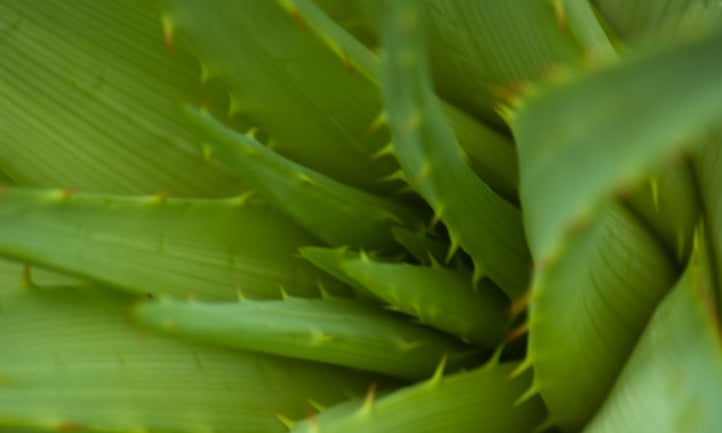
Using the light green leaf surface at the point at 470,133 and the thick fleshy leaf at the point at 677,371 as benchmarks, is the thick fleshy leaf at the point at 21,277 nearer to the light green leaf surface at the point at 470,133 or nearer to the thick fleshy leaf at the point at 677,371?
the light green leaf surface at the point at 470,133

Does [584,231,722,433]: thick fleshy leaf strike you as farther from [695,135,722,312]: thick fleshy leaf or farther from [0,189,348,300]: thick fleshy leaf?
[0,189,348,300]: thick fleshy leaf

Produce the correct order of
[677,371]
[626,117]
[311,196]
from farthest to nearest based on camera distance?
[311,196] → [677,371] → [626,117]

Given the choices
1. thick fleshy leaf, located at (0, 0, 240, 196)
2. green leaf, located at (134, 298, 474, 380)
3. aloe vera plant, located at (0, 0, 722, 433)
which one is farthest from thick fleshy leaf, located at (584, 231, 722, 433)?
thick fleshy leaf, located at (0, 0, 240, 196)

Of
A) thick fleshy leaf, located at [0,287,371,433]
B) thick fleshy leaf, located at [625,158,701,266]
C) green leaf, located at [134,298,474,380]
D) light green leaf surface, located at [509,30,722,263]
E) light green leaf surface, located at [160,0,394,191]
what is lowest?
thick fleshy leaf, located at [0,287,371,433]

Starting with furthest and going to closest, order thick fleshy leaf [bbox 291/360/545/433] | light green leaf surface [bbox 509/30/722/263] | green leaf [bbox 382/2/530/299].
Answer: thick fleshy leaf [bbox 291/360/545/433] → green leaf [bbox 382/2/530/299] → light green leaf surface [bbox 509/30/722/263]

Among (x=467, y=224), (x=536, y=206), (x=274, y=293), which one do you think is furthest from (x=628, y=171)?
(x=274, y=293)

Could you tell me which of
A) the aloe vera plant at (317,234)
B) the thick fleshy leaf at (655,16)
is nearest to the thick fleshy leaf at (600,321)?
the aloe vera plant at (317,234)

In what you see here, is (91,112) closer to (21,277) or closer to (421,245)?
(21,277)

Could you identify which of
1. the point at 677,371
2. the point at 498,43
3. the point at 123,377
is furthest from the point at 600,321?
the point at 123,377
